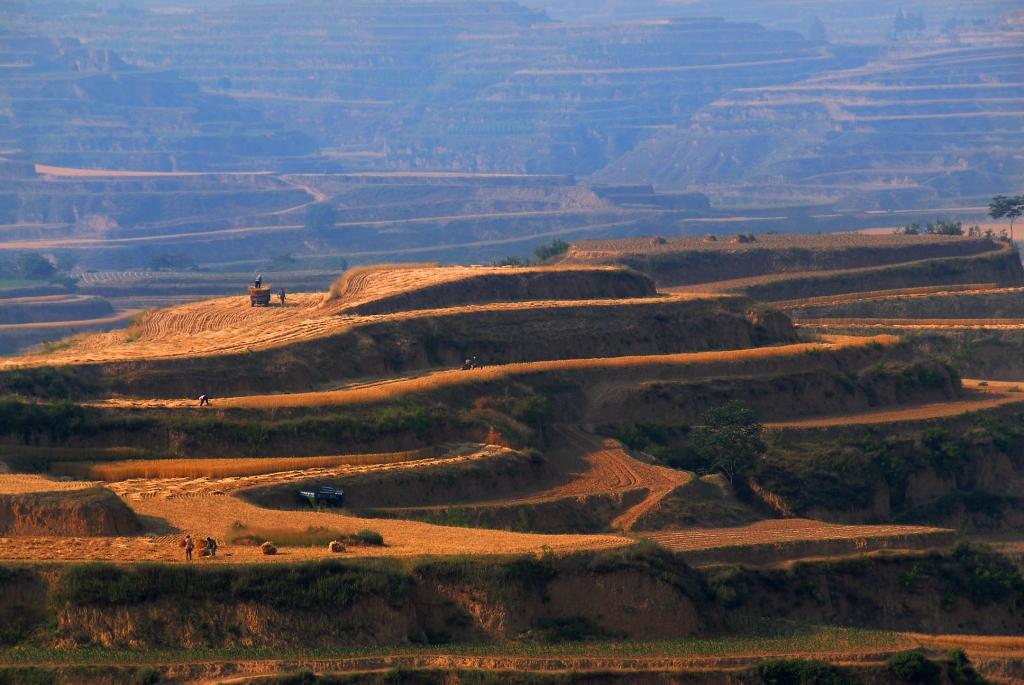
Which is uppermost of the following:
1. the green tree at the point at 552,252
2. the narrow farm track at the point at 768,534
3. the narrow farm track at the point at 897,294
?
the narrow farm track at the point at 768,534

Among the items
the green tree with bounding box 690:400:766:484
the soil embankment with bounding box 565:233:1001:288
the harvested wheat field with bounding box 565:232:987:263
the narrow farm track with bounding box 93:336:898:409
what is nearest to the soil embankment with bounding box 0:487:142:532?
the narrow farm track with bounding box 93:336:898:409

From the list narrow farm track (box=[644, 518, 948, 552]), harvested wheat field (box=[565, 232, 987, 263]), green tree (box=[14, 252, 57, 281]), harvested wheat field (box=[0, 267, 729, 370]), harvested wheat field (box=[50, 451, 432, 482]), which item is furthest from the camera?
green tree (box=[14, 252, 57, 281])

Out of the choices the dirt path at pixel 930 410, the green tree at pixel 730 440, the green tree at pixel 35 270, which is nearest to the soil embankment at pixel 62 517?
the green tree at pixel 730 440

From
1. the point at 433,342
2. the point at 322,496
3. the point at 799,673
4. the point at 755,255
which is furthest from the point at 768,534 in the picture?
the point at 755,255

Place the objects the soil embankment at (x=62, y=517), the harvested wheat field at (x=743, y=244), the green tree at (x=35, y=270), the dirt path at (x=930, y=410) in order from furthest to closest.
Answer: the green tree at (x=35, y=270)
the harvested wheat field at (x=743, y=244)
the dirt path at (x=930, y=410)
the soil embankment at (x=62, y=517)

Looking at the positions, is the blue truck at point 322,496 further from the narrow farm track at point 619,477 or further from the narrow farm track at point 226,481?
the narrow farm track at point 619,477

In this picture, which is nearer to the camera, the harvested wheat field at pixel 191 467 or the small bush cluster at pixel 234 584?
the small bush cluster at pixel 234 584

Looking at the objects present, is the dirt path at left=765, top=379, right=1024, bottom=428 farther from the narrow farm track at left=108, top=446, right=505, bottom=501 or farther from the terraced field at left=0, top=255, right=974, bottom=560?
the narrow farm track at left=108, top=446, right=505, bottom=501
